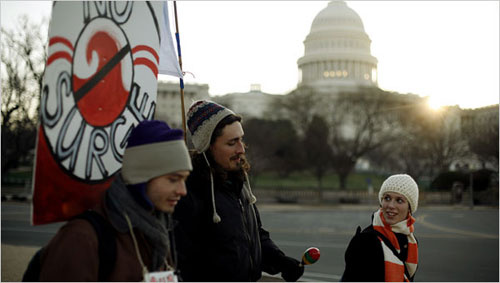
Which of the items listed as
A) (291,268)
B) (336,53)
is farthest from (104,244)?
(336,53)

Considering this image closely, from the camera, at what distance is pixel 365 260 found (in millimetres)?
3012

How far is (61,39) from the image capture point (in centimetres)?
212

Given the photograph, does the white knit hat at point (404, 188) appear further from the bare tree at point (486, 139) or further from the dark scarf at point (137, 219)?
the bare tree at point (486, 139)

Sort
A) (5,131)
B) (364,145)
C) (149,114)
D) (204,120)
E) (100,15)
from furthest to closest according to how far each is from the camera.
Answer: (364,145) < (5,131) < (204,120) < (149,114) < (100,15)

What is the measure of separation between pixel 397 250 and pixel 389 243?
0.22ft

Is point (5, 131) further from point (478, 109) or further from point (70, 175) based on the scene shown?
point (478, 109)

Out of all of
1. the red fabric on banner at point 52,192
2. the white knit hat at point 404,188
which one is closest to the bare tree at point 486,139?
the white knit hat at point 404,188

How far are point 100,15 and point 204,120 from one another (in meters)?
0.83

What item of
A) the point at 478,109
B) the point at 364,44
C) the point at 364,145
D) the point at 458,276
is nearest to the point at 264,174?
the point at 364,145

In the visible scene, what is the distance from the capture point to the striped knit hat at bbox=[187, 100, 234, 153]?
2.90m

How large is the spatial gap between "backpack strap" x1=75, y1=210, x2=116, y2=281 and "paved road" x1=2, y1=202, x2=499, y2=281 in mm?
7222

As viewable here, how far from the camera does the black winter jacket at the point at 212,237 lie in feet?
8.73

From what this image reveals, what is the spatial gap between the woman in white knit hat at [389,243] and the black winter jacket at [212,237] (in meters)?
0.57

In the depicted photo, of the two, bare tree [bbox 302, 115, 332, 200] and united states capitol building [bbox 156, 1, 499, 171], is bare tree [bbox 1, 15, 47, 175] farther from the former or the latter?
united states capitol building [bbox 156, 1, 499, 171]
